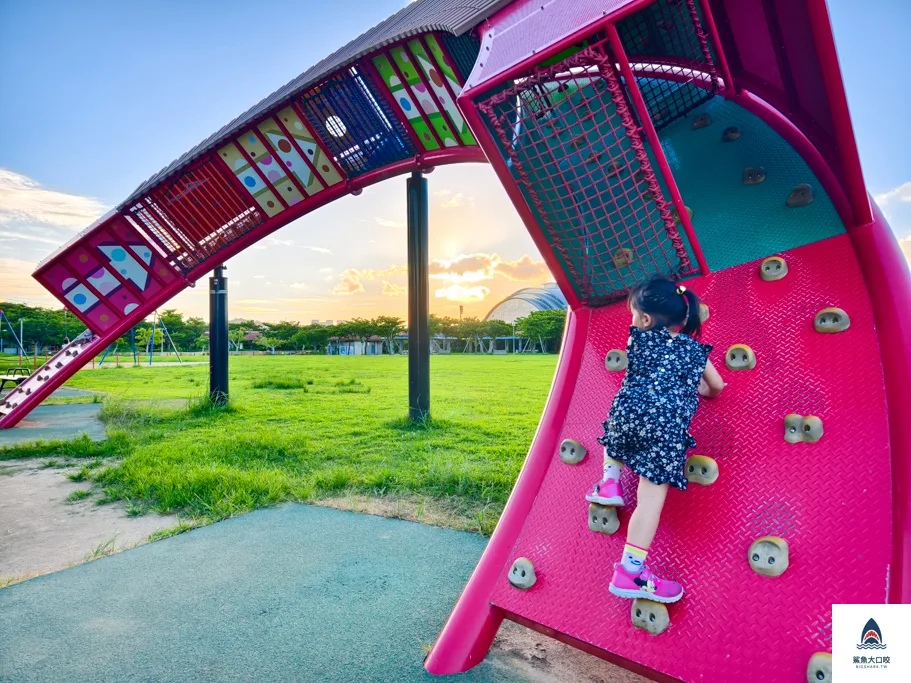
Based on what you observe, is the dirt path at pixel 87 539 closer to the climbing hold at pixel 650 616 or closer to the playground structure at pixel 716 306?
the playground structure at pixel 716 306

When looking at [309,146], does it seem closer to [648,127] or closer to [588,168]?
[588,168]

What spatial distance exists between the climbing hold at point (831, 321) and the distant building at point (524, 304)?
38.0m

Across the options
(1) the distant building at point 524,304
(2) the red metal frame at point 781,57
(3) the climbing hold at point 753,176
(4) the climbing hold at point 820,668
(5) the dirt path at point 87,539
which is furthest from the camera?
(1) the distant building at point 524,304

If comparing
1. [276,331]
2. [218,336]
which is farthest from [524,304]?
[218,336]

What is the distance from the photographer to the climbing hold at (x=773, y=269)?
1.92 m

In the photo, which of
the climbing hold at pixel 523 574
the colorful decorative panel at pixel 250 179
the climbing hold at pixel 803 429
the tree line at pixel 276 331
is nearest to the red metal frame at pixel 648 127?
the climbing hold at pixel 803 429

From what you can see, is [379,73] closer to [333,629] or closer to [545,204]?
[545,204]

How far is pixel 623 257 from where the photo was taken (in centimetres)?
196

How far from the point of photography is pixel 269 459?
4.62m

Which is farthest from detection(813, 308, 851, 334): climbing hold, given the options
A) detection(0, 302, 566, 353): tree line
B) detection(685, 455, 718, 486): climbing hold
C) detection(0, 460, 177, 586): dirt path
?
detection(0, 302, 566, 353): tree line

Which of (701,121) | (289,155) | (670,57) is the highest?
(289,155)

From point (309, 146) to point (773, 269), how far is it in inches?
191

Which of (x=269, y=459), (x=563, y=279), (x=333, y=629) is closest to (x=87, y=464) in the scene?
(x=269, y=459)

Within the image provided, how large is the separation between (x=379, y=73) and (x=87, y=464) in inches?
168
